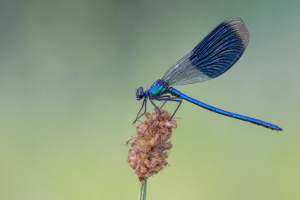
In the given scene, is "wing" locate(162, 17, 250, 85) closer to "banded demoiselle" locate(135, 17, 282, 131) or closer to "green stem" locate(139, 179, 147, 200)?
"banded demoiselle" locate(135, 17, 282, 131)

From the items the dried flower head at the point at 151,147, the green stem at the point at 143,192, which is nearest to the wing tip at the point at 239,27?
the dried flower head at the point at 151,147

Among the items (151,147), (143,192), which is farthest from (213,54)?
(143,192)

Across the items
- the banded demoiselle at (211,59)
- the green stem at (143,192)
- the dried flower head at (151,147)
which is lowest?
the green stem at (143,192)

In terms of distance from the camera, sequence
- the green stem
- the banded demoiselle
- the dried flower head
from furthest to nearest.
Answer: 1. the banded demoiselle
2. the dried flower head
3. the green stem

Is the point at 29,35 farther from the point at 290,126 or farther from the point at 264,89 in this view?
the point at 290,126

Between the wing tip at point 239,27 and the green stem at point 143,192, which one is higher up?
the wing tip at point 239,27

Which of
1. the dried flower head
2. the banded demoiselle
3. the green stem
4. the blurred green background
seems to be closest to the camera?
the green stem

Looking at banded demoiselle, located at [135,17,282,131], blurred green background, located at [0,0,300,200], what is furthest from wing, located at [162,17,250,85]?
blurred green background, located at [0,0,300,200]

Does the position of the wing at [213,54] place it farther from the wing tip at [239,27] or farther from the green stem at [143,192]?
the green stem at [143,192]

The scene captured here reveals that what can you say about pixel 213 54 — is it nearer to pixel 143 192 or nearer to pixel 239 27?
pixel 239 27
